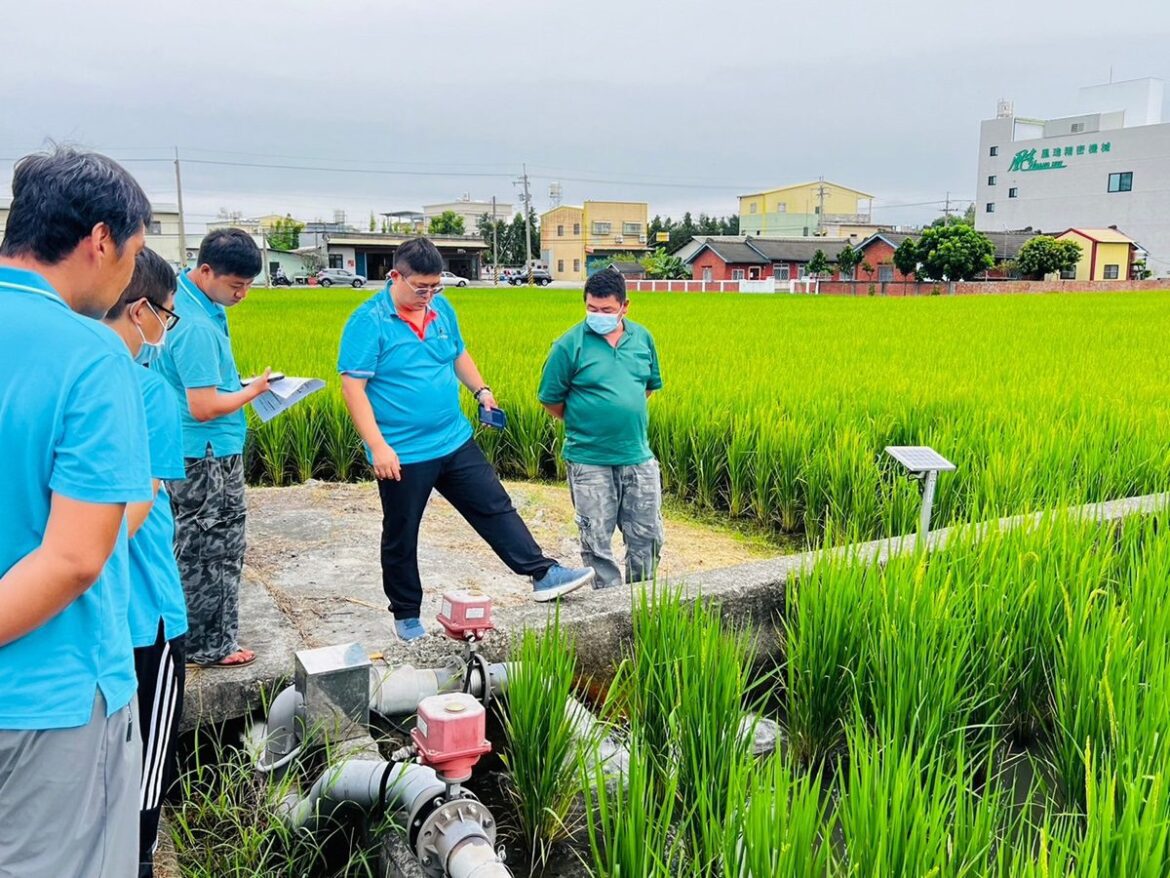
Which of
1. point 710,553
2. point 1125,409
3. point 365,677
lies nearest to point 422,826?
point 365,677

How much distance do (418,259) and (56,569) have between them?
213cm

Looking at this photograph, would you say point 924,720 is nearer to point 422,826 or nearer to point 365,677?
point 422,826

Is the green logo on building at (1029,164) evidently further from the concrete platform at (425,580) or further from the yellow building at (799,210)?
the concrete platform at (425,580)

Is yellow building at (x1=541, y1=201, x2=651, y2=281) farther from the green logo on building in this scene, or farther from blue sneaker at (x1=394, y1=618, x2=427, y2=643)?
blue sneaker at (x1=394, y1=618, x2=427, y2=643)

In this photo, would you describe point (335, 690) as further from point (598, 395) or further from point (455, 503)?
point (598, 395)

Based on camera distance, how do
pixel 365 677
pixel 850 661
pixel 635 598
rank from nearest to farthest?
pixel 365 677 < pixel 850 661 < pixel 635 598

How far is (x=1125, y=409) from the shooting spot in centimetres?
580

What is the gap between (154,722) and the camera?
175 cm

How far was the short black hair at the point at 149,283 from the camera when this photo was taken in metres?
1.99

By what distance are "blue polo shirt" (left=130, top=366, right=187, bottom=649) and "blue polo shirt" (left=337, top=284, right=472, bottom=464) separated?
114cm

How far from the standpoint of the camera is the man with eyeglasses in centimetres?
320

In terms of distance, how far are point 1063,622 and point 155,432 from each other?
231 centimetres

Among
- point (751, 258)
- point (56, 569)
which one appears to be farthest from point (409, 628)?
point (751, 258)

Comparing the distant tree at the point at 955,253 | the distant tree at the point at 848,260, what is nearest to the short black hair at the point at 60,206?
the distant tree at the point at 955,253
